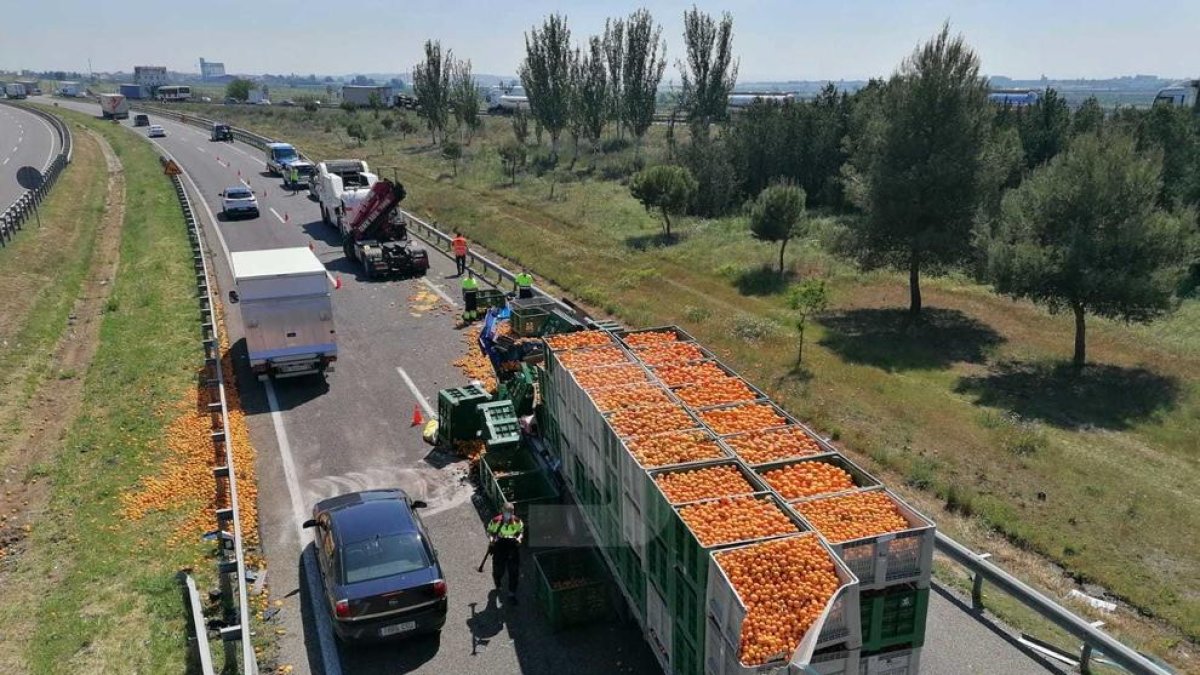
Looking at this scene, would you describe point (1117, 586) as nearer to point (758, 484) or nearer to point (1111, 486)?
point (1111, 486)

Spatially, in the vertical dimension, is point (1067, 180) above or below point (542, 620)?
above

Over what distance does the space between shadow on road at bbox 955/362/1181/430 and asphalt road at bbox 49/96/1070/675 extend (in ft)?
41.5

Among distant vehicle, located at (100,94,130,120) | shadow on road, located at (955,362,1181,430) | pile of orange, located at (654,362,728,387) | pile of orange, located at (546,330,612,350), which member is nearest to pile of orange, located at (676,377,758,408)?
pile of orange, located at (654,362,728,387)

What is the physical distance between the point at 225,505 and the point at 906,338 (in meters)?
23.4

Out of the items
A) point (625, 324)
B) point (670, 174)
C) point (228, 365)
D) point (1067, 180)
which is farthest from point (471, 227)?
point (1067, 180)

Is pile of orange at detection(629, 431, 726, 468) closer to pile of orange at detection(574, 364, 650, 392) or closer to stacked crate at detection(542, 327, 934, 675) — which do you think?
stacked crate at detection(542, 327, 934, 675)

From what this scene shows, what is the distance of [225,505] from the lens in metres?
14.2

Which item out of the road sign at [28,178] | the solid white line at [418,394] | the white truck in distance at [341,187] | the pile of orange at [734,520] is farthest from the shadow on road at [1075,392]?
the road sign at [28,178]

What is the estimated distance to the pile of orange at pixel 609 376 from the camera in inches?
491

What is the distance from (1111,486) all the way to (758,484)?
1151cm

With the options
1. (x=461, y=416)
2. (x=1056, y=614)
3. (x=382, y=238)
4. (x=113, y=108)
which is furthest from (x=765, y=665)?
(x=113, y=108)

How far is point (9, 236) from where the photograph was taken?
32312 mm

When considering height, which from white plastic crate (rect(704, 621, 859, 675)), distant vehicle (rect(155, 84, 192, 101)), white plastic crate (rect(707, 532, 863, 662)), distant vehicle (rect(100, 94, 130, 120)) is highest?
distant vehicle (rect(155, 84, 192, 101))

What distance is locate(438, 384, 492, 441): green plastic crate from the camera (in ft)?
53.7
